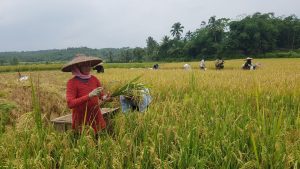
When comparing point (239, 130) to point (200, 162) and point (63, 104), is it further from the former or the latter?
point (63, 104)

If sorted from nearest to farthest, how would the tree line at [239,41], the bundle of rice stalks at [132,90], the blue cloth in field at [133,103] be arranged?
the bundle of rice stalks at [132,90] → the blue cloth in field at [133,103] → the tree line at [239,41]

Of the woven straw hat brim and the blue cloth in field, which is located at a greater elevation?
the woven straw hat brim

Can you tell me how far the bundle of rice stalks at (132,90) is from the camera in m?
3.81

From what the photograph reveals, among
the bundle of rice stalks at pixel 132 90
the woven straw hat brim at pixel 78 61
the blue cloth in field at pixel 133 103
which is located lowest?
the blue cloth in field at pixel 133 103

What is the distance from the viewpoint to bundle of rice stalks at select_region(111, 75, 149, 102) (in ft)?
12.5

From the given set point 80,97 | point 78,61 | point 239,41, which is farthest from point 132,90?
point 239,41

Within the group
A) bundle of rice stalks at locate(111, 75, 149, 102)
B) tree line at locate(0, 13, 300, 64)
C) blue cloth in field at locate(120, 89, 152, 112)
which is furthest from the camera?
tree line at locate(0, 13, 300, 64)

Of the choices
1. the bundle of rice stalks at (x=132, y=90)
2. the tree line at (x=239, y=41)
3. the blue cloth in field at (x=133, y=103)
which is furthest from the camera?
the tree line at (x=239, y=41)

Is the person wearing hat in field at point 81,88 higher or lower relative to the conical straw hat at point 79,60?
lower

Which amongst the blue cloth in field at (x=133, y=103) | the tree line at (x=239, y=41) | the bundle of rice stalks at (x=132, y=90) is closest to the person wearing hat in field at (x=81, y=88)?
the bundle of rice stalks at (x=132, y=90)

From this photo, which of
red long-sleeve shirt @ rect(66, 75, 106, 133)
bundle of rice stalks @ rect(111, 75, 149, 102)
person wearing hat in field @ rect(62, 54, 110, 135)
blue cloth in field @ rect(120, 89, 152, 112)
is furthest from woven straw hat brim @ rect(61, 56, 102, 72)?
blue cloth in field @ rect(120, 89, 152, 112)

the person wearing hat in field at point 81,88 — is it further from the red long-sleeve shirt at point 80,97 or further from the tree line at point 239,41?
the tree line at point 239,41

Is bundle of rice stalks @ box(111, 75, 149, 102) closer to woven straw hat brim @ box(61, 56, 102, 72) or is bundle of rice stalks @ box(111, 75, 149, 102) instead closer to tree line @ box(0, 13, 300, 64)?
woven straw hat brim @ box(61, 56, 102, 72)

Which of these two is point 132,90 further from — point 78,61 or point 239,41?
point 239,41
